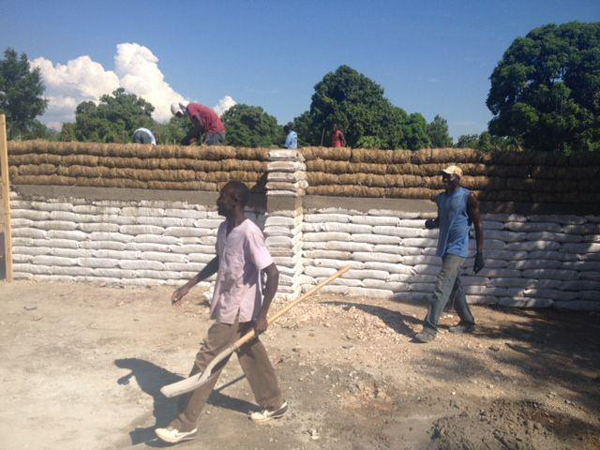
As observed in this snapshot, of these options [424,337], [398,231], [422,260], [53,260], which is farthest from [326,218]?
[53,260]

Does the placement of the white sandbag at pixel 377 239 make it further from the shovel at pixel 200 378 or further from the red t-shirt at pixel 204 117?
the shovel at pixel 200 378

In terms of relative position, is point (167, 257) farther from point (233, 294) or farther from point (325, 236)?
point (233, 294)

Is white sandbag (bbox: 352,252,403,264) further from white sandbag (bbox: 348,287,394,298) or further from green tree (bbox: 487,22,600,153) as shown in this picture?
green tree (bbox: 487,22,600,153)

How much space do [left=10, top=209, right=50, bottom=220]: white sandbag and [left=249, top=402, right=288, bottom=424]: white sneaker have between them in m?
4.97

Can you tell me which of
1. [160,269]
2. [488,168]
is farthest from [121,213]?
[488,168]

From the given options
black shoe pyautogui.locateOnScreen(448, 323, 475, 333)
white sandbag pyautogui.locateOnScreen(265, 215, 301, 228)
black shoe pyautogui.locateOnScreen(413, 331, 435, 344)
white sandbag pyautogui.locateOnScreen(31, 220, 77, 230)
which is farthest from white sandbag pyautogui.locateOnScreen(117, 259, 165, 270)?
black shoe pyautogui.locateOnScreen(448, 323, 475, 333)

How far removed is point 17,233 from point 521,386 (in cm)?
671

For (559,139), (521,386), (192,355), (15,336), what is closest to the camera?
(521,386)

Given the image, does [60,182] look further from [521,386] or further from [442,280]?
[521,386]

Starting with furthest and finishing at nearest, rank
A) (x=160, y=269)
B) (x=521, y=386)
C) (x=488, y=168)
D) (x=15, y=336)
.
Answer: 1. (x=160, y=269)
2. (x=488, y=168)
3. (x=15, y=336)
4. (x=521, y=386)

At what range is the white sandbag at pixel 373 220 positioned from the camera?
628cm

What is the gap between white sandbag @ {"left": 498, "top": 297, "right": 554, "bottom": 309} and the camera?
241 inches

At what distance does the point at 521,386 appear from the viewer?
159 inches

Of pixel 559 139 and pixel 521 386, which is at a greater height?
pixel 559 139
